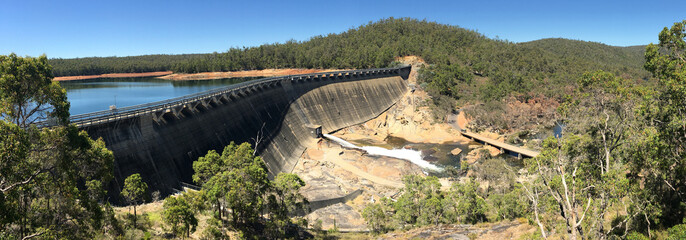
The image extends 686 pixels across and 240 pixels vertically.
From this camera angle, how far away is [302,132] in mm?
63594

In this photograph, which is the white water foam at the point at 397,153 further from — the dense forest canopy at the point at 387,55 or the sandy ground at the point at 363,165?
the dense forest canopy at the point at 387,55

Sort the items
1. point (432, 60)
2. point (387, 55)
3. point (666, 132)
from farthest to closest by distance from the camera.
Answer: point (387, 55) → point (432, 60) → point (666, 132)

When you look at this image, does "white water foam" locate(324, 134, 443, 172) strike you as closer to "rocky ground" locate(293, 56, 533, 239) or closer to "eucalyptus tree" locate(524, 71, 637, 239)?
"rocky ground" locate(293, 56, 533, 239)

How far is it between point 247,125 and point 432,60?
3178 inches

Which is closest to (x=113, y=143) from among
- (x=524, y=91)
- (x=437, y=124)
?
(x=437, y=124)

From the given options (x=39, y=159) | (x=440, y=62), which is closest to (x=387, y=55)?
(x=440, y=62)

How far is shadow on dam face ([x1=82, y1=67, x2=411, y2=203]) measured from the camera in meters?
31.5

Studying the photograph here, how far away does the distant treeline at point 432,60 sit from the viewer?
336ft

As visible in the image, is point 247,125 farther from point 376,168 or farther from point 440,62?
point 440,62

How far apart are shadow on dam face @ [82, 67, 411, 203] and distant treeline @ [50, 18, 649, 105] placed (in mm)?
21266

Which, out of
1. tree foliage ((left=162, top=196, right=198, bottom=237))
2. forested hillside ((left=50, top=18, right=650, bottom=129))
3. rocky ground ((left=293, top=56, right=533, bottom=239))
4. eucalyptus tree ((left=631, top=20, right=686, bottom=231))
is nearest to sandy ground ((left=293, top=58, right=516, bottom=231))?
rocky ground ((left=293, top=56, right=533, bottom=239))

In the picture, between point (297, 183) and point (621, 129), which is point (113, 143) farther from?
point (621, 129)

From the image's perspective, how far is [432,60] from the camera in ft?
383

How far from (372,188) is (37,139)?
3787 centimetres
